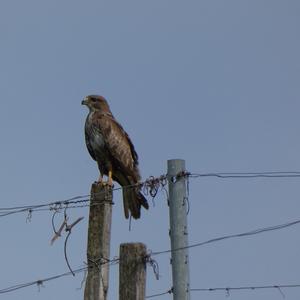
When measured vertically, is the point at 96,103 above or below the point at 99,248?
above

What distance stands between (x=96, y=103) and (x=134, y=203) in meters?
3.89

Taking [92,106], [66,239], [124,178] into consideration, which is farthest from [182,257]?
[92,106]

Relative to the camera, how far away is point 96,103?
47.3 ft

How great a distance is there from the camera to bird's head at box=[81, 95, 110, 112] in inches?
565

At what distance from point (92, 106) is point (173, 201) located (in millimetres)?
6069

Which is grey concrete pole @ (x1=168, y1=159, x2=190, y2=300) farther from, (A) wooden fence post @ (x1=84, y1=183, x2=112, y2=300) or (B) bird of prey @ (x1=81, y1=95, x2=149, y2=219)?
(B) bird of prey @ (x1=81, y1=95, x2=149, y2=219)

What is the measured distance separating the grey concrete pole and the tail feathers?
2018 mm

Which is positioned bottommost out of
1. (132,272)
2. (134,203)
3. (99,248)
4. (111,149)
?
(132,272)

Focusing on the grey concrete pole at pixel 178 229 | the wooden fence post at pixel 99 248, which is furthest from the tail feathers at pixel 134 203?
the grey concrete pole at pixel 178 229

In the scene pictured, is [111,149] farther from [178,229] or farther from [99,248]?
[178,229]

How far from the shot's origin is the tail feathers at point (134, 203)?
10827 mm

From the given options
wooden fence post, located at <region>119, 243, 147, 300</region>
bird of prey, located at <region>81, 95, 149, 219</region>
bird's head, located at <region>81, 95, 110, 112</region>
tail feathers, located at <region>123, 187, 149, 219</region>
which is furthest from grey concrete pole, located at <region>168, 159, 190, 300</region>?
bird's head, located at <region>81, 95, 110, 112</region>

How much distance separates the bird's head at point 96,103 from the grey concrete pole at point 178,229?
18.4 ft

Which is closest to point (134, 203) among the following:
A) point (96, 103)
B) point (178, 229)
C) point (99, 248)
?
point (99, 248)
